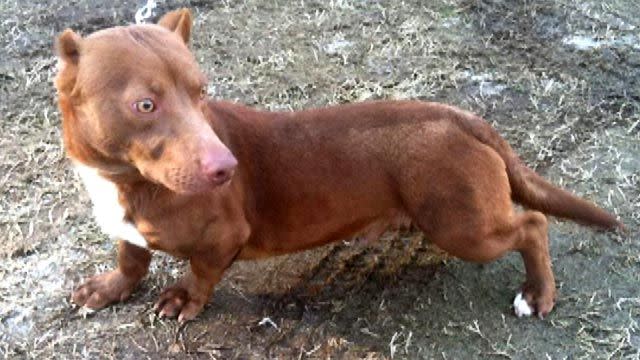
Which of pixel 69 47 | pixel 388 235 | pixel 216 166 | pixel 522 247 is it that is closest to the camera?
pixel 216 166

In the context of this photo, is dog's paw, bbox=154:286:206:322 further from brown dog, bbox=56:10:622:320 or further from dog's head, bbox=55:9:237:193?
dog's head, bbox=55:9:237:193

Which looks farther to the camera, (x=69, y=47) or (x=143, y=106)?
(x=69, y=47)

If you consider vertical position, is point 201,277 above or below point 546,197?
below

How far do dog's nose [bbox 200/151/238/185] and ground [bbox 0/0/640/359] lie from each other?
1205 mm

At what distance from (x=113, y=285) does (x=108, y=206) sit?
26.9 inches

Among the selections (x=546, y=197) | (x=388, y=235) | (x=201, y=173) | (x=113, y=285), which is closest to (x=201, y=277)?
(x=113, y=285)

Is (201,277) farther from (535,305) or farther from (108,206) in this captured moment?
(535,305)

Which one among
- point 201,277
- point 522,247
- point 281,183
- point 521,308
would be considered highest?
point 281,183

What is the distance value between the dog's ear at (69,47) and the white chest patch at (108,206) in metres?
0.45

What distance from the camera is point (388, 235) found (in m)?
4.58

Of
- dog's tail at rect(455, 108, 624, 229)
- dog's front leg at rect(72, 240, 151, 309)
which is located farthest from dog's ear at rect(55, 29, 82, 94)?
dog's tail at rect(455, 108, 624, 229)

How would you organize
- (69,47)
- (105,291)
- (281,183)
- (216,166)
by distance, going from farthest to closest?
(105,291) < (281,183) < (69,47) < (216,166)

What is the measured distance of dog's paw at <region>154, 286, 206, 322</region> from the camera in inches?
160

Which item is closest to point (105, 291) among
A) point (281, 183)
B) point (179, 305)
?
point (179, 305)
